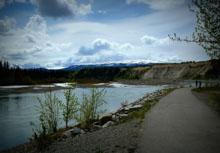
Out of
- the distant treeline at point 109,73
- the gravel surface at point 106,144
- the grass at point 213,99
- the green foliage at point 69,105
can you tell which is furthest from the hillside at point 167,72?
the gravel surface at point 106,144

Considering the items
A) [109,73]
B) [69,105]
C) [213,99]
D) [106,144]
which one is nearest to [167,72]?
[109,73]

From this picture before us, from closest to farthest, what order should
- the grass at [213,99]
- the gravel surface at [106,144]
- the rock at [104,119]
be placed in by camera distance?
the gravel surface at [106,144]
the rock at [104,119]
the grass at [213,99]

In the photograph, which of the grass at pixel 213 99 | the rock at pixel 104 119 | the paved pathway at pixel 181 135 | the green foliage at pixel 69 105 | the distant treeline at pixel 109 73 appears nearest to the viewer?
the paved pathway at pixel 181 135

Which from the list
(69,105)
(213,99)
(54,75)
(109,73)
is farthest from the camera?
(109,73)

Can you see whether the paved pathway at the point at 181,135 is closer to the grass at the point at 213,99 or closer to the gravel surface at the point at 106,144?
the gravel surface at the point at 106,144

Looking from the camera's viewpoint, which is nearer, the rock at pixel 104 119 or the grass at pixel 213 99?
the rock at pixel 104 119

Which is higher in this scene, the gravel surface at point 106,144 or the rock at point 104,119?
the gravel surface at point 106,144

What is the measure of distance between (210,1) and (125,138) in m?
6.83

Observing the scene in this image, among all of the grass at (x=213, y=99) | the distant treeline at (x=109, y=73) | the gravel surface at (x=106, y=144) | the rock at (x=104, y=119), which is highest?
the distant treeline at (x=109, y=73)

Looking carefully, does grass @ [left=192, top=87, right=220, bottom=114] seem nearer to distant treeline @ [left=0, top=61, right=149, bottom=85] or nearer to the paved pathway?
the paved pathway

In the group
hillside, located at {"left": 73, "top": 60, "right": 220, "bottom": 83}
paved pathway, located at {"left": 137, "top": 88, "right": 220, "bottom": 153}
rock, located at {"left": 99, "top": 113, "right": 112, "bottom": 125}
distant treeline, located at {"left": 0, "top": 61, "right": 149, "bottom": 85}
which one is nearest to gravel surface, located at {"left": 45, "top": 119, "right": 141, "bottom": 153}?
paved pathway, located at {"left": 137, "top": 88, "right": 220, "bottom": 153}

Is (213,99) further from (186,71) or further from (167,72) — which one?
(167,72)

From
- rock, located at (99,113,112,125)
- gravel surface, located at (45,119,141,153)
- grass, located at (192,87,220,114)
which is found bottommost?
rock, located at (99,113,112,125)

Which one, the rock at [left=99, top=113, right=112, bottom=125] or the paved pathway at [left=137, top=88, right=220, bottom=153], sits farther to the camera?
the rock at [left=99, top=113, right=112, bottom=125]
